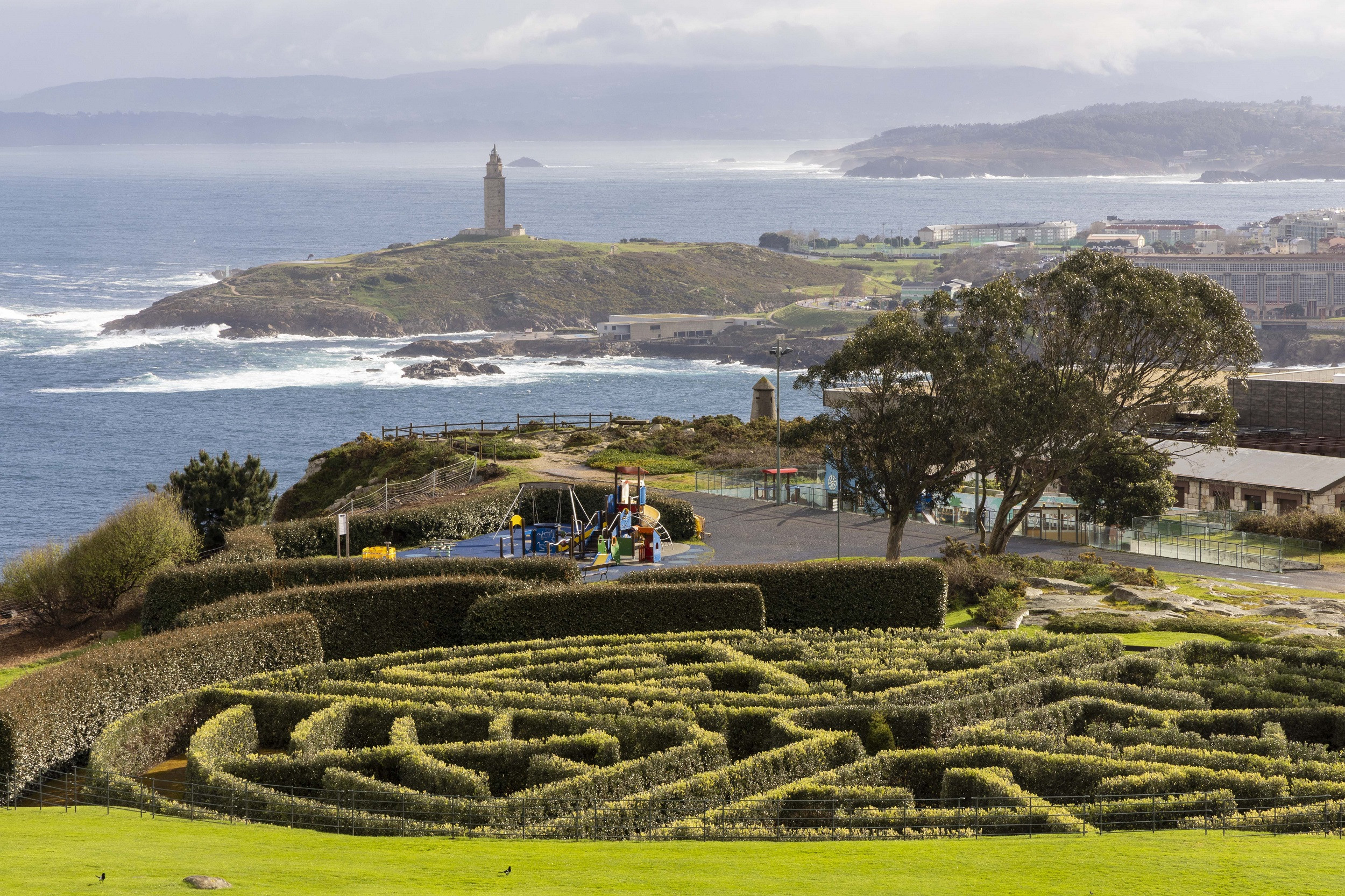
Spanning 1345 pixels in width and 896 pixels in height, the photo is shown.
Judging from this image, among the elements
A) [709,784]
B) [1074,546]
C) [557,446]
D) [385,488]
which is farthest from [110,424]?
[709,784]

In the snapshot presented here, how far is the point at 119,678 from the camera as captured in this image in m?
27.2

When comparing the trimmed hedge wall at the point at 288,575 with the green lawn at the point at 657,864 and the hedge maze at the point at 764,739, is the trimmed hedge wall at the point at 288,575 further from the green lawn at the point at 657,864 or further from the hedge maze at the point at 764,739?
the green lawn at the point at 657,864

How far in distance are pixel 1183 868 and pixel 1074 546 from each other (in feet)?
125

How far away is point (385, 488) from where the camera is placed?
175 ft

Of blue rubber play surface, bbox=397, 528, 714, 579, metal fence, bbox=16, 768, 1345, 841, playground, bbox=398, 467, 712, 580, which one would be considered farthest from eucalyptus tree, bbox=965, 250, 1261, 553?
metal fence, bbox=16, 768, 1345, 841

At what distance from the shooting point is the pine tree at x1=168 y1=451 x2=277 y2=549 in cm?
5812

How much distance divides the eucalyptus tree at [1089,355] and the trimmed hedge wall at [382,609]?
19671 millimetres

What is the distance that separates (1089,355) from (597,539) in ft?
64.4

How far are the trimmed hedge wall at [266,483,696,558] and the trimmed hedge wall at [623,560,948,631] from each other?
15090 mm

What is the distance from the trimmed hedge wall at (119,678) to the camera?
24250 millimetres

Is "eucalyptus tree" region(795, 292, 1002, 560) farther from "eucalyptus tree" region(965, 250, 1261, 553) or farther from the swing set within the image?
the swing set

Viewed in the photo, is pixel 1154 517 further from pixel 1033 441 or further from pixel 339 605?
pixel 339 605

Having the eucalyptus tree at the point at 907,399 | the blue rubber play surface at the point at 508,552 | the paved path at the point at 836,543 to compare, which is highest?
the eucalyptus tree at the point at 907,399

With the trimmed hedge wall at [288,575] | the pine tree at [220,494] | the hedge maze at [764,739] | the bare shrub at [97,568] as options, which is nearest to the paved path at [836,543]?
the trimmed hedge wall at [288,575]
